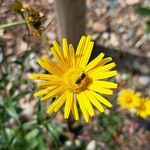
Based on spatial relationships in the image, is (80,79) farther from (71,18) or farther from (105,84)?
(71,18)

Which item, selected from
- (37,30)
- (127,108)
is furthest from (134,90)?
(37,30)

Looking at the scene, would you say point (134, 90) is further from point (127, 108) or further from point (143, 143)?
point (143, 143)

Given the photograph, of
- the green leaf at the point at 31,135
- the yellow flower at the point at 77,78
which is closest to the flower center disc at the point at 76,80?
the yellow flower at the point at 77,78

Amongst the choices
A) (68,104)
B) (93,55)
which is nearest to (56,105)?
(68,104)

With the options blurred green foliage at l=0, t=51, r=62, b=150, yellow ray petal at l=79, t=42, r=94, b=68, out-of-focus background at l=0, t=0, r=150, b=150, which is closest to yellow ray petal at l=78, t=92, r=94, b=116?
yellow ray petal at l=79, t=42, r=94, b=68

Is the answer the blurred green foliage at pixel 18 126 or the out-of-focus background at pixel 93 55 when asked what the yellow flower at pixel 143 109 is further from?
the blurred green foliage at pixel 18 126
